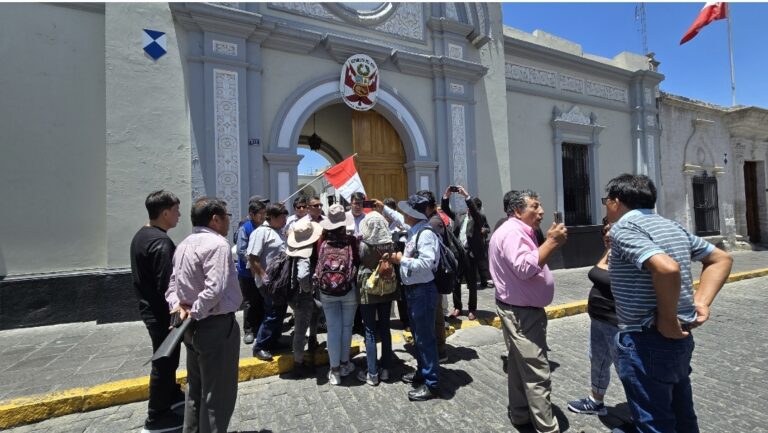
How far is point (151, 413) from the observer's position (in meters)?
2.63

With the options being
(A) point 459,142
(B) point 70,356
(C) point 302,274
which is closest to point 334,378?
(C) point 302,274

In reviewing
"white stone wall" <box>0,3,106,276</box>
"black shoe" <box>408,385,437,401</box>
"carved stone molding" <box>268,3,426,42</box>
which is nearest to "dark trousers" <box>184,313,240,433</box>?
"black shoe" <box>408,385,437,401</box>

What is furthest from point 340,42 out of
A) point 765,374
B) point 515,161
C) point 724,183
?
point 724,183

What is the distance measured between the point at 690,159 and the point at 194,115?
46.9ft

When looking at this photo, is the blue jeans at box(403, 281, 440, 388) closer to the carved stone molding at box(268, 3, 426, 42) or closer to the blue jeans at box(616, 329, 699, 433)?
the blue jeans at box(616, 329, 699, 433)

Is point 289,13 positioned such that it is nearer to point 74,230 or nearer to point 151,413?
point 74,230

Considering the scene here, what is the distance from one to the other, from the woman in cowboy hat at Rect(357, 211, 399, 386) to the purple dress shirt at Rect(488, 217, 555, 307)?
97 centimetres

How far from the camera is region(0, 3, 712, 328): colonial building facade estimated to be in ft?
16.5

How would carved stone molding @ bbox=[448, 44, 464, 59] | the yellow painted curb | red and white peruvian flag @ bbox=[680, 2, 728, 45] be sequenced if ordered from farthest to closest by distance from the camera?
red and white peruvian flag @ bbox=[680, 2, 728, 45] < carved stone molding @ bbox=[448, 44, 464, 59] < the yellow painted curb

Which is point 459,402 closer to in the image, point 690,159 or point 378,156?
point 378,156

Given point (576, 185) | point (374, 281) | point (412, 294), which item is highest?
point (576, 185)

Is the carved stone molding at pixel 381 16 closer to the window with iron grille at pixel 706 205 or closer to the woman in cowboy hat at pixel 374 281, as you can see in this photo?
the woman in cowboy hat at pixel 374 281

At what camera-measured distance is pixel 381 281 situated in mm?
3105

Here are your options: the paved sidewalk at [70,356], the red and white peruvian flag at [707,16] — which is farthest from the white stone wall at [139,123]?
the red and white peruvian flag at [707,16]
